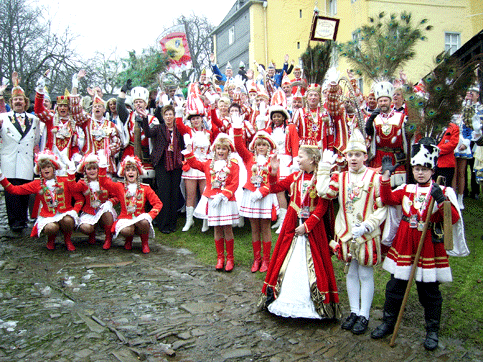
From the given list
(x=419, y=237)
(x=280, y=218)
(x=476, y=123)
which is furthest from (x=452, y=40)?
(x=419, y=237)

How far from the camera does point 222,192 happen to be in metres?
5.64

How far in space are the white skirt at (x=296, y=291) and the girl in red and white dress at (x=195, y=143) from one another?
3.28 meters

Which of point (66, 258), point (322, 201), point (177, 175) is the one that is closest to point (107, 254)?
point (66, 258)

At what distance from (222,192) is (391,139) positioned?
2.63 metres

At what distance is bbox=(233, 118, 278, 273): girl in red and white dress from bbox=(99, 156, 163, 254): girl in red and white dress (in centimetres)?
154

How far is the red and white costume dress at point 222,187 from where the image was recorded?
221 inches

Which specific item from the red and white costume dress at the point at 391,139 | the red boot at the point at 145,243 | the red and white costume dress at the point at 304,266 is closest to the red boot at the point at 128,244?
the red boot at the point at 145,243

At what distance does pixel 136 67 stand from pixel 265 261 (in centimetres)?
731

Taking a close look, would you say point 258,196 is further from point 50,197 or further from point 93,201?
point 50,197

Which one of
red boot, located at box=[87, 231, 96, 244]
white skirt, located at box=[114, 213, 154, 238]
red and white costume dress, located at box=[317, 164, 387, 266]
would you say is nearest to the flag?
red boot, located at box=[87, 231, 96, 244]

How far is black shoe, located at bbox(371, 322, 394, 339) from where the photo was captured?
3.78 m

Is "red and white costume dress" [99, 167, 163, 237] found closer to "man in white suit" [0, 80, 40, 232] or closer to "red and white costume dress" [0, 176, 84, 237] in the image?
"red and white costume dress" [0, 176, 84, 237]

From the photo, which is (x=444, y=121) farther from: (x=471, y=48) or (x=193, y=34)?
(x=193, y=34)

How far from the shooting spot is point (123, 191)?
21.3 ft
